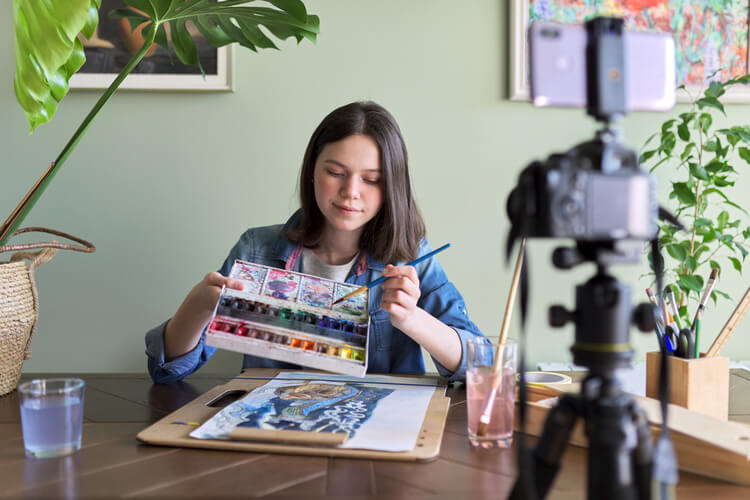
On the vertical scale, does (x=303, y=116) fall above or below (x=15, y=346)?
above

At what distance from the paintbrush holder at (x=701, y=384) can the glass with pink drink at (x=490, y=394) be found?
235 mm

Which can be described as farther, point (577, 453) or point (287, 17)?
point (287, 17)

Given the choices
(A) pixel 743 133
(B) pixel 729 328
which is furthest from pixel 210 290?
(A) pixel 743 133

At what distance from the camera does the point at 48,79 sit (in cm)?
105

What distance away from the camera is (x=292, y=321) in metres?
0.90

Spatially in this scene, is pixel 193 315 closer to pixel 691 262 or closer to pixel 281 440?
pixel 281 440

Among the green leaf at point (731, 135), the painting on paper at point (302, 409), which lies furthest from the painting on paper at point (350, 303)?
the green leaf at point (731, 135)

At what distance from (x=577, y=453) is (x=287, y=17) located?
1.02 m

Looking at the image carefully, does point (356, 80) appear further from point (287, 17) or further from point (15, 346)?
point (15, 346)

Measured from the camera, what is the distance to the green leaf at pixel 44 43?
998 mm

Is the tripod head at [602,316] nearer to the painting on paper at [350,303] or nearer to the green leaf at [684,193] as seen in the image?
the painting on paper at [350,303]

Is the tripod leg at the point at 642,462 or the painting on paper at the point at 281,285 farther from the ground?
the painting on paper at the point at 281,285

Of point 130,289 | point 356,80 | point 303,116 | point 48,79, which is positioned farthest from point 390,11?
point 130,289

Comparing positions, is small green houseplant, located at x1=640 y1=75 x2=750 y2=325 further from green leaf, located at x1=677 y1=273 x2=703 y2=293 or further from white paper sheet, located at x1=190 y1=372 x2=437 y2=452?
white paper sheet, located at x1=190 y1=372 x2=437 y2=452
